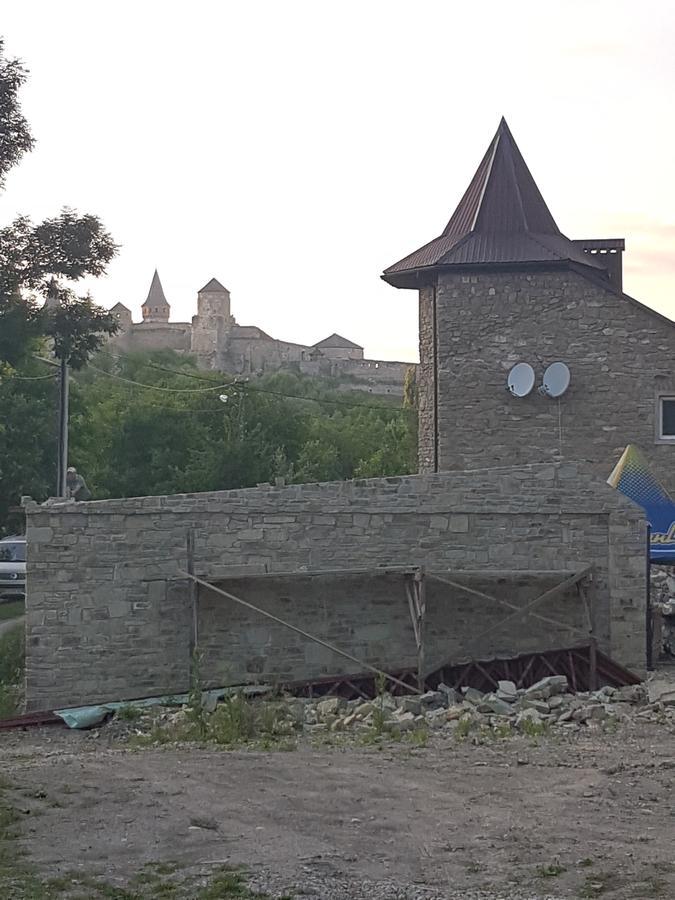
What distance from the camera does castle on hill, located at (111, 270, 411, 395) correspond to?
284ft

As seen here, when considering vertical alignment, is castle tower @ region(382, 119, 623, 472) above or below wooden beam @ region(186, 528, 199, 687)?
above

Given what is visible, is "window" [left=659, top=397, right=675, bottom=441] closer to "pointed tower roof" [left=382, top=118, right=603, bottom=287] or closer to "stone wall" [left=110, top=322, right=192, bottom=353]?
"pointed tower roof" [left=382, top=118, right=603, bottom=287]

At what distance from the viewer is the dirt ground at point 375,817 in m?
7.17

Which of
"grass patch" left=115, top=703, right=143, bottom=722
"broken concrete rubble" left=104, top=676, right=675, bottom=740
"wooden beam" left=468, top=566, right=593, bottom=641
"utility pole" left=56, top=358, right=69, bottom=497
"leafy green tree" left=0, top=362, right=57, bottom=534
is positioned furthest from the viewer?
"leafy green tree" left=0, top=362, right=57, bottom=534

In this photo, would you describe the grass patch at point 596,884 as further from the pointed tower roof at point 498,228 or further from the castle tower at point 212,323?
the castle tower at point 212,323

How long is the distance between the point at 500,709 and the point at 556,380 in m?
9.77

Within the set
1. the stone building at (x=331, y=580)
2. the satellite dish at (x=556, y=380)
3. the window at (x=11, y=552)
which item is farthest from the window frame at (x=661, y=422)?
the window at (x=11, y=552)

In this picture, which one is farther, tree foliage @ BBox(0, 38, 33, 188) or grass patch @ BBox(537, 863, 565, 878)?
tree foliage @ BBox(0, 38, 33, 188)

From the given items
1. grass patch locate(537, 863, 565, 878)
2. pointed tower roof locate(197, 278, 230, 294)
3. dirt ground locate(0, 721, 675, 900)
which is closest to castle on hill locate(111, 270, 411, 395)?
pointed tower roof locate(197, 278, 230, 294)

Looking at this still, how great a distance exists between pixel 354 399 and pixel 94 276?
49.3 metres

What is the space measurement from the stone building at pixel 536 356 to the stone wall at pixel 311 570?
242 inches

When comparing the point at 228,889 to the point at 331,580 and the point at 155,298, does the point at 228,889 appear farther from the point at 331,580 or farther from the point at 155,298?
the point at 155,298

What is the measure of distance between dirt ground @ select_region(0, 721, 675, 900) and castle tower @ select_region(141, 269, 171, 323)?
308 feet

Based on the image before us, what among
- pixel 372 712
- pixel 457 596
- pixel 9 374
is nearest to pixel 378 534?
pixel 457 596
